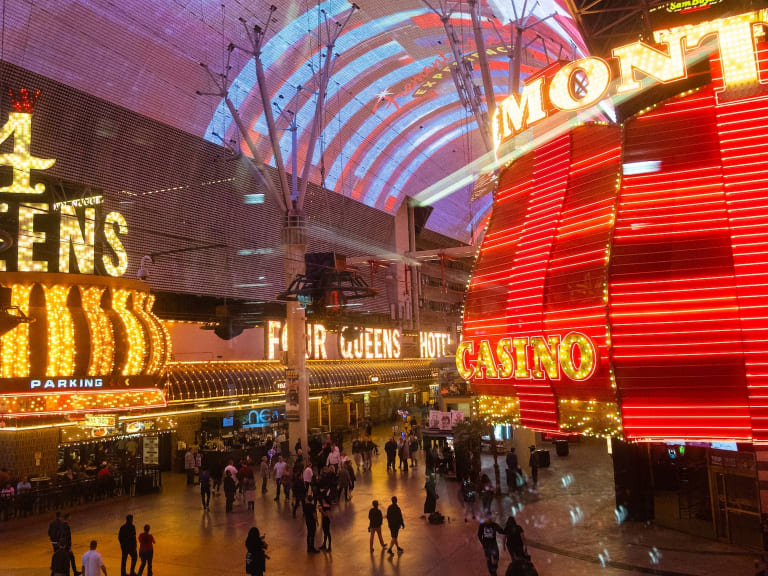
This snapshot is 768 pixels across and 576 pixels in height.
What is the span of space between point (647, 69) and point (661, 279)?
4032 millimetres

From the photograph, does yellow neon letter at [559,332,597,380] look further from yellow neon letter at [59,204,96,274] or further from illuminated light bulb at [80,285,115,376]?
yellow neon letter at [59,204,96,274]

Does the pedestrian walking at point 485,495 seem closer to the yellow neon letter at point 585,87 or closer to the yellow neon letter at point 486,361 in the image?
the yellow neon letter at point 486,361

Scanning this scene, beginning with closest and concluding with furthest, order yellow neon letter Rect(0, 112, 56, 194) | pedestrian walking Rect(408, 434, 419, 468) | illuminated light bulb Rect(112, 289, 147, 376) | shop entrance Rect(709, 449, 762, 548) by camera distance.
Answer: shop entrance Rect(709, 449, 762, 548)
yellow neon letter Rect(0, 112, 56, 194)
illuminated light bulb Rect(112, 289, 147, 376)
pedestrian walking Rect(408, 434, 419, 468)

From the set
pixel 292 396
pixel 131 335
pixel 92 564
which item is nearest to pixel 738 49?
pixel 92 564

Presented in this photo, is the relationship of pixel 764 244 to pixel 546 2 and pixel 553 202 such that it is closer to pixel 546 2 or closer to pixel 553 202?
pixel 553 202

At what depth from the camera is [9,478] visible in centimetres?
2025

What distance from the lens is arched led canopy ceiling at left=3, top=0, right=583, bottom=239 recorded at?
23.9 meters

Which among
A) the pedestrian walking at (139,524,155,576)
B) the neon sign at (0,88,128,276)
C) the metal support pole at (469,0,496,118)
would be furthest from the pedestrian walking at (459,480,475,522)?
the metal support pole at (469,0,496,118)

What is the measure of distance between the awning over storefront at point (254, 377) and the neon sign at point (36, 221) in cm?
457

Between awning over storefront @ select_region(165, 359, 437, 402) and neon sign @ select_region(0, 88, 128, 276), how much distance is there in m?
4.57

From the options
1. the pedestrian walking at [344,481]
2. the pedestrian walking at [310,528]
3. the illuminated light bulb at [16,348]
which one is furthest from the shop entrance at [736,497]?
the illuminated light bulb at [16,348]

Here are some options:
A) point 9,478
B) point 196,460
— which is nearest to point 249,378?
point 196,460

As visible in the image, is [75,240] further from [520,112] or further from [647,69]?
[647,69]

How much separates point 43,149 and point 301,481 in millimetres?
15182
